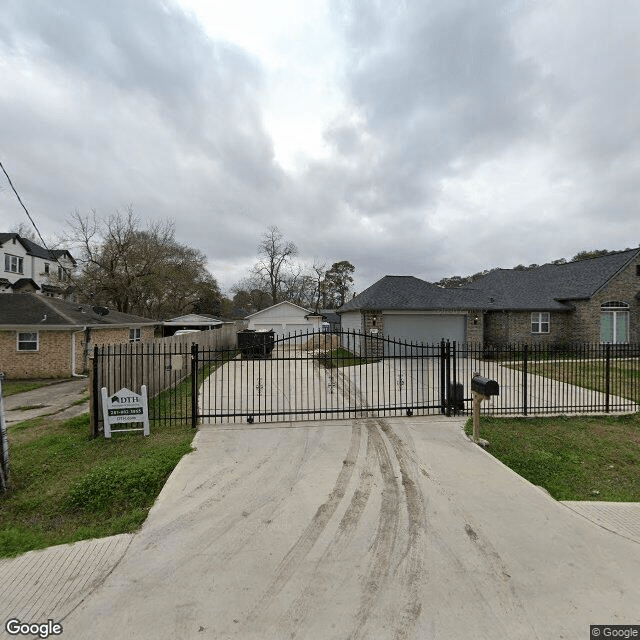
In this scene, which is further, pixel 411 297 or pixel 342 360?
pixel 411 297

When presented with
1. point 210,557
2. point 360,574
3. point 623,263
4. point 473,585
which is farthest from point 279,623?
point 623,263

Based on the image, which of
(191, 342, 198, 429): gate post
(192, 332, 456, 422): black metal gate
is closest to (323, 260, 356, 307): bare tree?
(192, 332, 456, 422): black metal gate

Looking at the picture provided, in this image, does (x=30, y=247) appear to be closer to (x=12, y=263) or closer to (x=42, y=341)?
(x=12, y=263)

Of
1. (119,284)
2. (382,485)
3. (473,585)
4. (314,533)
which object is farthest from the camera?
(119,284)

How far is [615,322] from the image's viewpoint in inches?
773

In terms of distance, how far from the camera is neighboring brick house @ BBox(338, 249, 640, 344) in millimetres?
18578

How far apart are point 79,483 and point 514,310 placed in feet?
68.8

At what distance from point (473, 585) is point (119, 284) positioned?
33.5 metres

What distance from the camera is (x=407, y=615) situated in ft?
8.40

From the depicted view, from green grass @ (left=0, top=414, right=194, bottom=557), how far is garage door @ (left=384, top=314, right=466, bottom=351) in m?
13.7

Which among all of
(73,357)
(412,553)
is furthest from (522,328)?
Answer: (73,357)

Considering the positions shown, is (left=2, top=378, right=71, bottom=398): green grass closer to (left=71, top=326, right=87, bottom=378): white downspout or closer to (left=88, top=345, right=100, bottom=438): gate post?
(left=71, top=326, right=87, bottom=378): white downspout

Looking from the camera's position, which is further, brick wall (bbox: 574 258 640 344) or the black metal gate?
brick wall (bbox: 574 258 640 344)

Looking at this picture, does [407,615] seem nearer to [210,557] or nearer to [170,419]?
[210,557]
